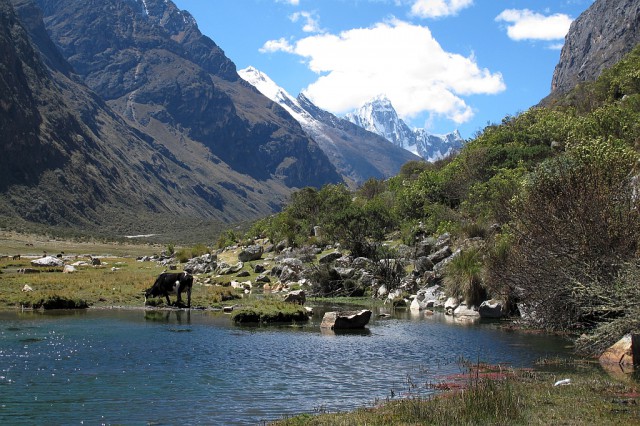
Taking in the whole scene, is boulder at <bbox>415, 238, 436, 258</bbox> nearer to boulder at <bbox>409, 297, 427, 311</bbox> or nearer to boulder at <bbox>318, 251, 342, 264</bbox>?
boulder at <bbox>318, 251, 342, 264</bbox>

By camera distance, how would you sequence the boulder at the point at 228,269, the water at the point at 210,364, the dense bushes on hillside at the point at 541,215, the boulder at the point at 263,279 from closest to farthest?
the water at the point at 210,364
the dense bushes on hillside at the point at 541,215
the boulder at the point at 263,279
the boulder at the point at 228,269

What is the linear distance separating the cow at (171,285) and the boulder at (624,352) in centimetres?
3052

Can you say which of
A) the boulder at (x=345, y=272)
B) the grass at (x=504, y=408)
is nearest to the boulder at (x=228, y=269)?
the boulder at (x=345, y=272)

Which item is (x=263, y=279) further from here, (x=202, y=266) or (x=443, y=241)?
(x=443, y=241)

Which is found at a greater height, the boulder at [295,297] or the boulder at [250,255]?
the boulder at [250,255]

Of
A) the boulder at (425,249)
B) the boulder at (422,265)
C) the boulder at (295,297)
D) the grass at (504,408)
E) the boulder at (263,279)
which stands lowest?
the grass at (504,408)

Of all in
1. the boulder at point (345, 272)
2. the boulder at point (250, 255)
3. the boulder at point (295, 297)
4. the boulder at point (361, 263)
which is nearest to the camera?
the boulder at point (295, 297)

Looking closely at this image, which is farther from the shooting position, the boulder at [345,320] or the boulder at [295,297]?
the boulder at [295,297]

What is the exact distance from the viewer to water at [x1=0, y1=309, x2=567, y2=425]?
1752 cm

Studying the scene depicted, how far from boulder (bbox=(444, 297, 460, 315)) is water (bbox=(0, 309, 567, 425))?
7.45 m

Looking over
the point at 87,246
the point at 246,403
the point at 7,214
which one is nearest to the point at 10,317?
the point at 246,403

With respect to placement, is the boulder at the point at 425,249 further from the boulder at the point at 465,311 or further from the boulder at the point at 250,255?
the boulder at the point at 250,255

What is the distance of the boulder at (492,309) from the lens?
40.9 meters

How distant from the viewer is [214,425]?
15.9 meters
